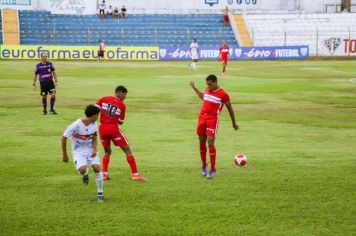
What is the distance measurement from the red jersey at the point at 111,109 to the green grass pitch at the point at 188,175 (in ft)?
4.05

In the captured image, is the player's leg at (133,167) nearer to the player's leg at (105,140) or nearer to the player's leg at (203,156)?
the player's leg at (105,140)

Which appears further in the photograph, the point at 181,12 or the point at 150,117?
the point at 181,12

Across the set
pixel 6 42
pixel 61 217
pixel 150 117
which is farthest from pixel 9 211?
pixel 6 42

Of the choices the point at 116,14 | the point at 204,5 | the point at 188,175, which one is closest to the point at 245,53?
the point at 204,5

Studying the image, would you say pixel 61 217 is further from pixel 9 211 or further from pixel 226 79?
pixel 226 79

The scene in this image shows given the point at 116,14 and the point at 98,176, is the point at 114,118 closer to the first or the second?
the point at 98,176

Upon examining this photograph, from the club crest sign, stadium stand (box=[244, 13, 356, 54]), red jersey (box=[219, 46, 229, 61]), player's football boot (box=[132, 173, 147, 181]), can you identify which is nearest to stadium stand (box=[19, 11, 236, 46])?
stadium stand (box=[244, 13, 356, 54])

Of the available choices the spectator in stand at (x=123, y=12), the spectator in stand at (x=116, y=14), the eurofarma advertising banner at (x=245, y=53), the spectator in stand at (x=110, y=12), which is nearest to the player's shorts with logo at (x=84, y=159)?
the eurofarma advertising banner at (x=245, y=53)

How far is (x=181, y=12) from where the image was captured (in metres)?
73.8

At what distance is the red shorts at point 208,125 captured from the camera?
44.4ft

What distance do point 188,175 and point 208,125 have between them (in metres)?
1.10

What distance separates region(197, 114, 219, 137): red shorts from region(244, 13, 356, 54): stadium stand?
177 feet

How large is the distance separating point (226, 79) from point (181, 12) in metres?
36.6

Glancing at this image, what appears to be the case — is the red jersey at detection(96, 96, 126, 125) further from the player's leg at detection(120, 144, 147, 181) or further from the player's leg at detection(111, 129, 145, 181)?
the player's leg at detection(120, 144, 147, 181)
